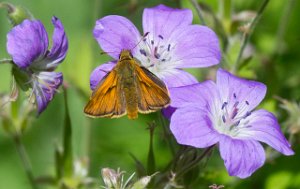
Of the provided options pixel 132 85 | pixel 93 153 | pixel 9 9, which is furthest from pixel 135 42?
pixel 93 153

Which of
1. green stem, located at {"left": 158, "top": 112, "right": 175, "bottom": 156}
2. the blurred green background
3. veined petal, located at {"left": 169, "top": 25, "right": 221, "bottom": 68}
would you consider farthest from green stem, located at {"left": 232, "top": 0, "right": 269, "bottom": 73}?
green stem, located at {"left": 158, "top": 112, "right": 175, "bottom": 156}

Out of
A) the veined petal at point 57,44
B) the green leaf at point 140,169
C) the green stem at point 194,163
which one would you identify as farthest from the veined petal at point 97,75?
the green stem at point 194,163

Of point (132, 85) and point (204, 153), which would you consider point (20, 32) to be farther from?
point (204, 153)

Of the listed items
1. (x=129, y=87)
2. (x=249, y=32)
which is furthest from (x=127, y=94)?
(x=249, y=32)

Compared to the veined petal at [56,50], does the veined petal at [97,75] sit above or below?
below

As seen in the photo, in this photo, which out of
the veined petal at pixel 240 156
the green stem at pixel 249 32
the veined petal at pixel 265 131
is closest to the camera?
the veined petal at pixel 240 156

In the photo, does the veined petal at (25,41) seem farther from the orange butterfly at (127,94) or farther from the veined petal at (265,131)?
the veined petal at (265,131)

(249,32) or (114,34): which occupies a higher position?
(114,34)

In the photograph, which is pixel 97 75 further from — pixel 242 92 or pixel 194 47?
pixel 242 92
